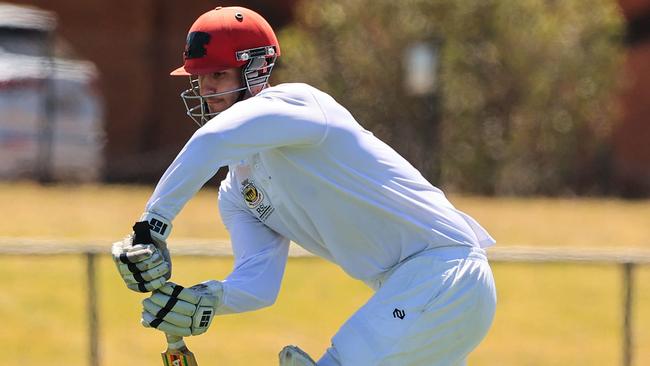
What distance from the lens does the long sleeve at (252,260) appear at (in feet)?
15.1

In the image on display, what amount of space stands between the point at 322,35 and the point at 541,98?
273cm

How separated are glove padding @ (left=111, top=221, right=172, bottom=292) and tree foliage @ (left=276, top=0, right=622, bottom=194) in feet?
40.6

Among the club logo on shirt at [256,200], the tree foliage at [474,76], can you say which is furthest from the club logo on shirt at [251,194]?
the tree foliage at [474,76]

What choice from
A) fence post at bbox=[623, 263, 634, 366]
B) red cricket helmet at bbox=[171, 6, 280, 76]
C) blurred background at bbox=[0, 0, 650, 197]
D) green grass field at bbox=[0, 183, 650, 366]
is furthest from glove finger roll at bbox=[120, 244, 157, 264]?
blurred background at bbox=[0, 0, 650, 197]

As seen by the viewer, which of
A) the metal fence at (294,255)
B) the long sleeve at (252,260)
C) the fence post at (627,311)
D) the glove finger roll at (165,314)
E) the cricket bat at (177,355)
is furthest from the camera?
the fence post at (627,311)

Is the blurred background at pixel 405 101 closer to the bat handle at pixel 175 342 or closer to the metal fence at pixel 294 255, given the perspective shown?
the metal fence at pixel 294 255

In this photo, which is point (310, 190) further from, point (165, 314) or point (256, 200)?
point (165, 314)

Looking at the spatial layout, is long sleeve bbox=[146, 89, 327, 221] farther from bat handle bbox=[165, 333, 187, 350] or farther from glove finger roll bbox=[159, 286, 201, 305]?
bat handle bbox=[165, 333, 187, 350]

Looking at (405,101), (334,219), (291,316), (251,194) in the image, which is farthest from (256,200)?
(405,101)

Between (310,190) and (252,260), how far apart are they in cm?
51

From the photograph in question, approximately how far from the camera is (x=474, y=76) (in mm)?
16438

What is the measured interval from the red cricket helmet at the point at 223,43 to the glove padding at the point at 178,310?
2.33 feet

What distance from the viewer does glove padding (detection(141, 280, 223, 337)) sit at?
13.6 feet

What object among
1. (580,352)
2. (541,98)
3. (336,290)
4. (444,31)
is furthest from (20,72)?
(580,352)
